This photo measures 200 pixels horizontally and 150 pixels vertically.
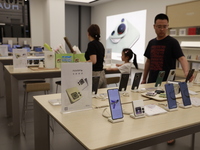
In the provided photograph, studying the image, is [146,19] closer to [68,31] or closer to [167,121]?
[68,31]

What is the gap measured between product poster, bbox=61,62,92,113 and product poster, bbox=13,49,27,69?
1.82 metres

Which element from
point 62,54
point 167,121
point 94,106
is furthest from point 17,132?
point 167,121

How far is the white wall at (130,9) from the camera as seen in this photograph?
296 inches

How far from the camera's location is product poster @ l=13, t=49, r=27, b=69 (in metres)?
3.04

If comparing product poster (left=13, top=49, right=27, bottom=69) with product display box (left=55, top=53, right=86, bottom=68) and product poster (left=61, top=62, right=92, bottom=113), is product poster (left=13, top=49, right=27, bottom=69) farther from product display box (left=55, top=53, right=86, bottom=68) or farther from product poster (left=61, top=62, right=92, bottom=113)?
product poster (left=61, top=62, right=92, bottom=113)

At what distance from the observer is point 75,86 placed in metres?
1.50

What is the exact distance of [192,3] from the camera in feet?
19.9

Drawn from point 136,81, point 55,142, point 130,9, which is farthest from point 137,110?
point 130,9

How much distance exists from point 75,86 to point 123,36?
Answer: 26.9 ft

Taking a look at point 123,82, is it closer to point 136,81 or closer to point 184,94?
point 136,81

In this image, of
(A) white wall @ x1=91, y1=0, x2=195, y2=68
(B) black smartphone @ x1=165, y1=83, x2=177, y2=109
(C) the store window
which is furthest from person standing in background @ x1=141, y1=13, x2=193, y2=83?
(C) the store window

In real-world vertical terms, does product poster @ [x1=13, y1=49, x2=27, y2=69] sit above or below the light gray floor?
above

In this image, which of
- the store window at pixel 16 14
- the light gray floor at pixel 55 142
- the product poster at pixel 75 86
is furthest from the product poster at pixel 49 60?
the store window at pixel 16 14

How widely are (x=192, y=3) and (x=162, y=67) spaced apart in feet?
14.5
